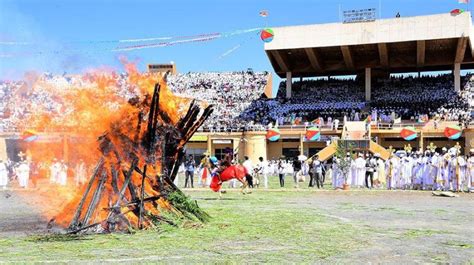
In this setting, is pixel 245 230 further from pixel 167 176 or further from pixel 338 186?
pixel 338 186

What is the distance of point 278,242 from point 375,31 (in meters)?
45.0

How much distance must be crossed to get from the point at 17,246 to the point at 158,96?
399 centimetres

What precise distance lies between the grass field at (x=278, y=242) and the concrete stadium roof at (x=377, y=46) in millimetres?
39152

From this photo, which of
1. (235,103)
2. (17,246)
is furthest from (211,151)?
(17,246)

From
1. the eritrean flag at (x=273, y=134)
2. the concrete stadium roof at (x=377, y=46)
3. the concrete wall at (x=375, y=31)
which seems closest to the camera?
the eritrean flag at (x=273, y=134)

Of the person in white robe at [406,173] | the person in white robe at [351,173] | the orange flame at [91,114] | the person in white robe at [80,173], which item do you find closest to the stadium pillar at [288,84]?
the person in white robe at [351,173]

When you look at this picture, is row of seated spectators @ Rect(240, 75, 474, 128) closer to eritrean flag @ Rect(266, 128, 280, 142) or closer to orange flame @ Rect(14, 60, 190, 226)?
eritrean flag @ Rect(266, 128, 280, 142)

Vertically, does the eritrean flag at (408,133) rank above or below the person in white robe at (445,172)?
above

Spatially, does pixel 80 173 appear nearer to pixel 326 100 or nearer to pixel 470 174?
pixel 470 174

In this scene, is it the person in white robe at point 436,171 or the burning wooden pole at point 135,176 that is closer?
the burning wooden pole at point 135,176

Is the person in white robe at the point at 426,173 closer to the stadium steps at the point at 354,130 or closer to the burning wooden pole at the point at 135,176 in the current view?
the burning wooden pole at the point at 135,176

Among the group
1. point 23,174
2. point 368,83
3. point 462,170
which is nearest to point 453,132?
point 368,83

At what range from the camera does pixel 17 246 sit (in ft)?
29.5

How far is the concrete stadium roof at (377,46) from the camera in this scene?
49.8 meters
